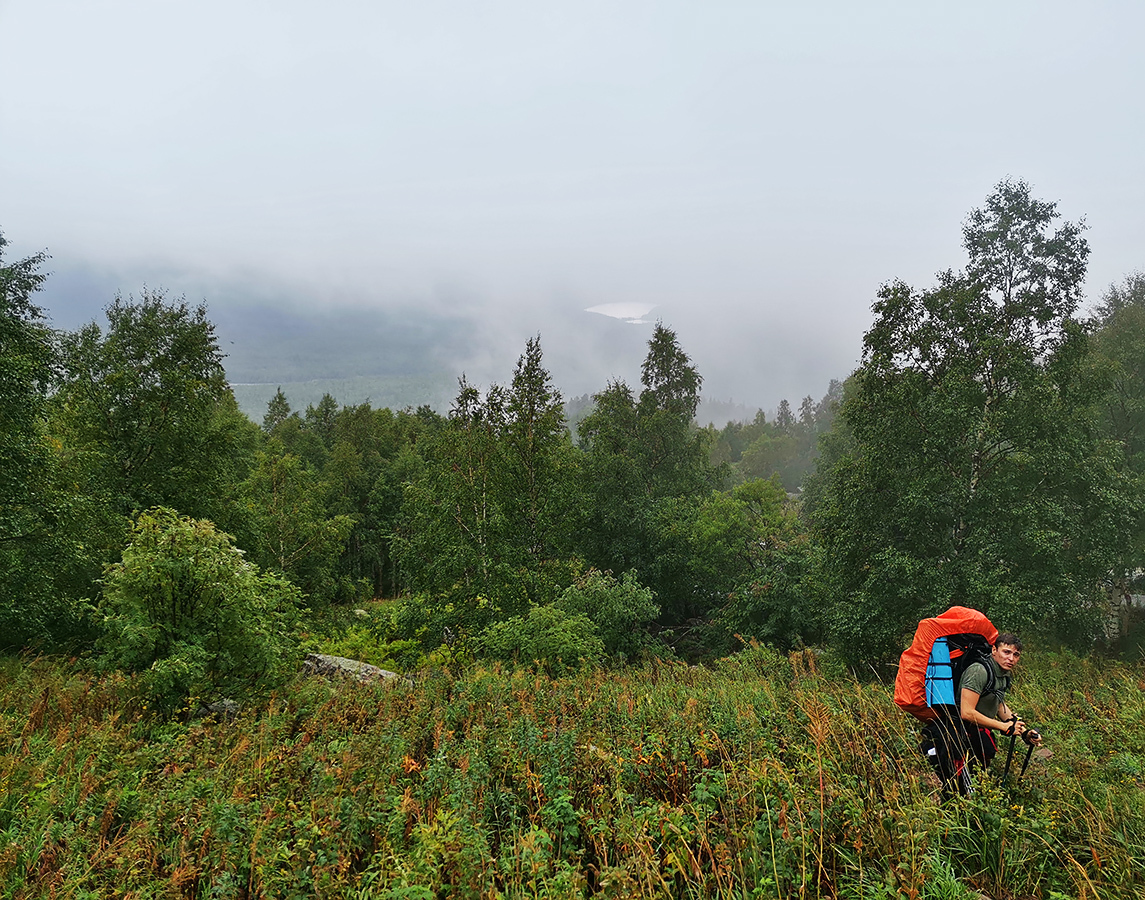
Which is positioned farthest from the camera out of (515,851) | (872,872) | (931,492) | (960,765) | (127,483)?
(127,483)

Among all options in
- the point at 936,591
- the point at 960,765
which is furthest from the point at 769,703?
the point at 936,591

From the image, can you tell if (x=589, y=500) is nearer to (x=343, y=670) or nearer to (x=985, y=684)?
(x=343, y=670)

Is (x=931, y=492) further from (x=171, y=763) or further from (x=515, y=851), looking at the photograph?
(x=171, y=763)

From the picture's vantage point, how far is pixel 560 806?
11.9 feet

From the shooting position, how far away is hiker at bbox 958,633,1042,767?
3854mm

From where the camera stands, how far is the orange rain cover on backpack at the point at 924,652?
406cm

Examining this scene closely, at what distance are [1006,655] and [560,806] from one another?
3732 millimetres

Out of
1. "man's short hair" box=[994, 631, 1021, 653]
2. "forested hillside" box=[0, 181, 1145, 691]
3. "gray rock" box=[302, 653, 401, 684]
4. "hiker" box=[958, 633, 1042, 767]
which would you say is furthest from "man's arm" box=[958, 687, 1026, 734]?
"gray rock" box=[302, 653, 401, 684]

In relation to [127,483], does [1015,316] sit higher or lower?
higher

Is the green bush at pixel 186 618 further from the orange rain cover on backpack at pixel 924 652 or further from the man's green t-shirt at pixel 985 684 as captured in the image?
the man's green t-shirt at pixel 985 684

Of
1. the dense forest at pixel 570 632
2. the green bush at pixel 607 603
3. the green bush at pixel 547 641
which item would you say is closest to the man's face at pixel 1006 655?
the dense forest at pixel 570 632

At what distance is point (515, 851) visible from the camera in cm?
315

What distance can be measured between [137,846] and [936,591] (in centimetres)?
1479

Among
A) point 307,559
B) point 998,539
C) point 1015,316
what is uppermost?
point 1015,316
